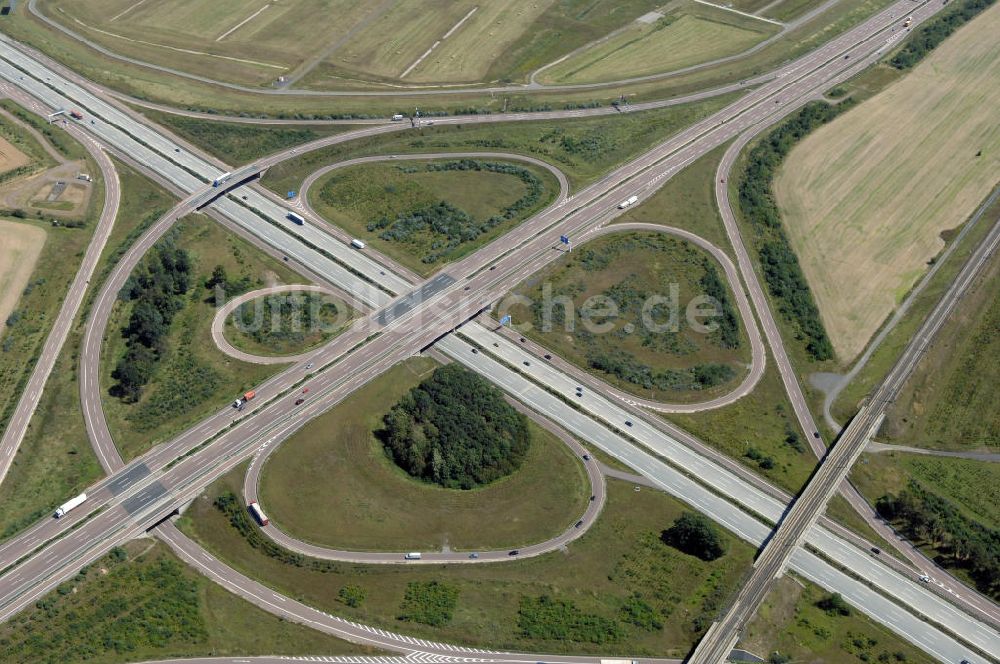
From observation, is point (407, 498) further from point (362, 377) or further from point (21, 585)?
point (21, 585)

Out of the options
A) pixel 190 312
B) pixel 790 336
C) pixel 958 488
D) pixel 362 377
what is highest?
pixel 190 312

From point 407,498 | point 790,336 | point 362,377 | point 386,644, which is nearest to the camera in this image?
point 386,644

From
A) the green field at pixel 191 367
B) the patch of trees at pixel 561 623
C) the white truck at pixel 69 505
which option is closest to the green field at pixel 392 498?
the patch of trees at pixel 561 623

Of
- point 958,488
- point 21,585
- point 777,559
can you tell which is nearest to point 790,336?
point 958,488

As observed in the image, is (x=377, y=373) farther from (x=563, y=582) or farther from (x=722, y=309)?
(x=722, y=309)

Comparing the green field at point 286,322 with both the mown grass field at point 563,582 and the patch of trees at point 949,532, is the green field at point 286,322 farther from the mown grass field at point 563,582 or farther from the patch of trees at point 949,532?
the patch of trees at point 949,532

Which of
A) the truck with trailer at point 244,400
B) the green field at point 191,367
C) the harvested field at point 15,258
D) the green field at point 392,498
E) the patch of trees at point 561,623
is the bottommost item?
the patch of trees at point 561,623

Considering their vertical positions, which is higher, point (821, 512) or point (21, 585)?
point (21, 585)
